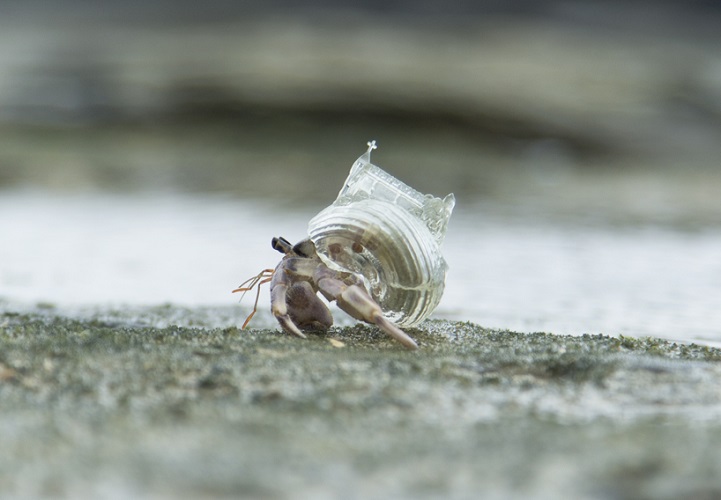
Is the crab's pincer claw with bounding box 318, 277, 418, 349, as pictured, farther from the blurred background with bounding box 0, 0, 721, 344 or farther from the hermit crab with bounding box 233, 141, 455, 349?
the blurred background with bounding box 0, 0, 721, 344

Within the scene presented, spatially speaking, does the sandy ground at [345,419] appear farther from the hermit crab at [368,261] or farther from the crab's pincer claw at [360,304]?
the hermit crab at [368,261]

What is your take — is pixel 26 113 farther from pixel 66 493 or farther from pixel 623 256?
pixel 66 493

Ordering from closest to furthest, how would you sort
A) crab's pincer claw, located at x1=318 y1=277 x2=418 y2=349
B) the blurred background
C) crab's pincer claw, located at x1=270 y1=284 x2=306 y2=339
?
crab's pincer claw, located at x1=318 y1=277 x2=418 y2=349, crab's pincer claw, located at x1=270 y1=284 x2=306 y2=339, the blurred background

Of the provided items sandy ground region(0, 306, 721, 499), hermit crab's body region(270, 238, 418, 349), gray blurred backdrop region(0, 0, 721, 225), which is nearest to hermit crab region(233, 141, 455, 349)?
hermit crab's body region(270, 238, 418, 349)

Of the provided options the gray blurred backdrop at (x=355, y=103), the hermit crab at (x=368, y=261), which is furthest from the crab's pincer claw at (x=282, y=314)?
the gray blurred backdrop at (x=355, y=103)

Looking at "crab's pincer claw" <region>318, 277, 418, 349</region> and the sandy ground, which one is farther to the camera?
"crab's pincer claw" <region>318, 277, 418, 349</region>

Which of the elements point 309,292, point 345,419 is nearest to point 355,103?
point 309,292

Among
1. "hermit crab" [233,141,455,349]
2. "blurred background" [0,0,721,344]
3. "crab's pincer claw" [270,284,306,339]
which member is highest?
"blurred background" [0,0,721,344]

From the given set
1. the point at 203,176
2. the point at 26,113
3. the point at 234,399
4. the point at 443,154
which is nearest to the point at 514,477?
the point at 234,399
